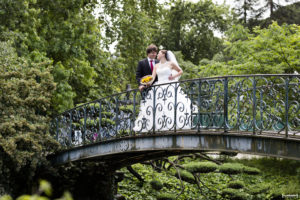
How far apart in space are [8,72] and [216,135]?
5.85 metres

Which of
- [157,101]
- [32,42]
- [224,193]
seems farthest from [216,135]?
[32,42]

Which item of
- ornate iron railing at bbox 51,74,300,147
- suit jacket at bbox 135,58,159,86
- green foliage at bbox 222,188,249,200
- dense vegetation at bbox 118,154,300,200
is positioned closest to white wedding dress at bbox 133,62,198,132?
ornate iron railing at bbox 51,74,300,147

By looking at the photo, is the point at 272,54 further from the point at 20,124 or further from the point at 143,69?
the point at 20,124

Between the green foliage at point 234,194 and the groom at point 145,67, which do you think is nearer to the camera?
the groom at point 145,67

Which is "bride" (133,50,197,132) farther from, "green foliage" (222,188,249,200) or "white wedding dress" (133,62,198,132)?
"green foliage" (222,188,249,200)

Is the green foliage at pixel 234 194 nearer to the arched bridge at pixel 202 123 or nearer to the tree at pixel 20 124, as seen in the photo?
the arched bridge at pixel 202 123

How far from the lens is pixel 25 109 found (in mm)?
10688

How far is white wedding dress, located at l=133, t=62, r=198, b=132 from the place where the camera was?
7.93 m

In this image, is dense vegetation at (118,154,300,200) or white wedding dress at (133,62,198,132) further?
dense vegetation at (118,154,300,200)

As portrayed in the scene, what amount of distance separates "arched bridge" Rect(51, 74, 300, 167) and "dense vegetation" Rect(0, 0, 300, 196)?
4.50 feet

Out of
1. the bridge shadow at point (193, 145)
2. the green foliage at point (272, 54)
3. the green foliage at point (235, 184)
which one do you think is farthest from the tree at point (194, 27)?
the bridge shadow at point (193, 145)

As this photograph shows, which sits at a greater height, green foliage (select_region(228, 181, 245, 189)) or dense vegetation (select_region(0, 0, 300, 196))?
dense vegetation (select_region(0, 0, 300, 196))

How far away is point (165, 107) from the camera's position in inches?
324

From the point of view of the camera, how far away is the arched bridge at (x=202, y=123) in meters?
6.27
